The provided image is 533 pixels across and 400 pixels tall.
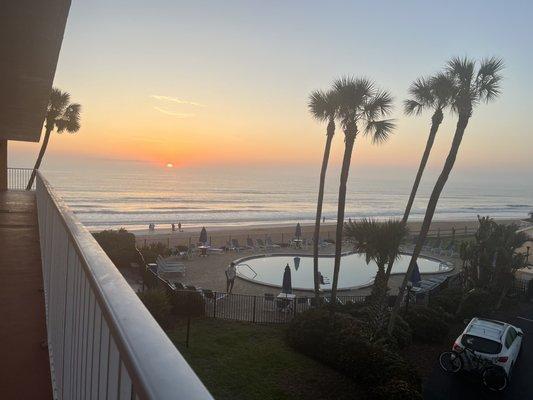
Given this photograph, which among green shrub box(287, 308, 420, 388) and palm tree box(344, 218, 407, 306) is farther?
palm tree box(344, 218, 407, 306)

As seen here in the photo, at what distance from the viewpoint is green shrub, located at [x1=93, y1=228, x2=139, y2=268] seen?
68.2ft

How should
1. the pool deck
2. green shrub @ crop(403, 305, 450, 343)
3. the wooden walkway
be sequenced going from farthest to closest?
the pool deck → green shrub @ crop(403, 305, 450, 343) → the wooden walkway

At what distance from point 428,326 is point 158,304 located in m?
8.29

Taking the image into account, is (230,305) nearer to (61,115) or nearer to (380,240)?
(380,240)

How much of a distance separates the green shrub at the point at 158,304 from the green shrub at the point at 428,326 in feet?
24.9

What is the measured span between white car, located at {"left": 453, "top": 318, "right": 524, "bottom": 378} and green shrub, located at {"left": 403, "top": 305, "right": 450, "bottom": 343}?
208 cm

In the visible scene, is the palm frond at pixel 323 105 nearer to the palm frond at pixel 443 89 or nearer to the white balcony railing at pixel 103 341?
the palm frond at pixel 443 89

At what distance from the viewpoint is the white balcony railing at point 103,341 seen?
903 millimetres

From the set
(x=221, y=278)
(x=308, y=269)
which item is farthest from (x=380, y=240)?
(x=308, y=269)

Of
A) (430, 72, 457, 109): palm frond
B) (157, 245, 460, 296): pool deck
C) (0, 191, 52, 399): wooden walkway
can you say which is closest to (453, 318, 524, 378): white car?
(430, 72, 457, 109): palm frond

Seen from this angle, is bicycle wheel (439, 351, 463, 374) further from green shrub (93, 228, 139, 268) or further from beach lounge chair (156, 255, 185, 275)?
green shrub (93, 228, 139, 268)

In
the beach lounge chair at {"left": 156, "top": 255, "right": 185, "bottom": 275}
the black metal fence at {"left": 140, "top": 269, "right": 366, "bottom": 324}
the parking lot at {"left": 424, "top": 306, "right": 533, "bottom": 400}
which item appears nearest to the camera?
the parking lot at {"left": 424, "top": 306, "right": 533, "bottom": 400}

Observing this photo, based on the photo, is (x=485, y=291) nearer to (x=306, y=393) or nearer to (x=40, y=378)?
(x=306, y=393)

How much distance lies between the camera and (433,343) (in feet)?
46.9
